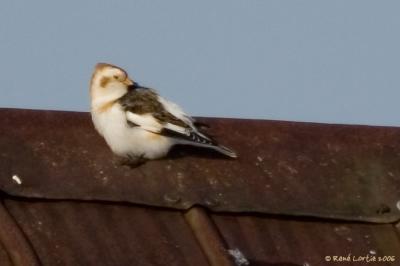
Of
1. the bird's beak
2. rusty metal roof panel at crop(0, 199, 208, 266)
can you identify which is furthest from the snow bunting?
rusty metal roof panel at crop(0, 199, 208, 266)

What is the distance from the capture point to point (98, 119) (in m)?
7.15

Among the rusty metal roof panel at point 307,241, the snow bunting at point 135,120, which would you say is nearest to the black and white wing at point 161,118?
the snow bunting at point 135,120

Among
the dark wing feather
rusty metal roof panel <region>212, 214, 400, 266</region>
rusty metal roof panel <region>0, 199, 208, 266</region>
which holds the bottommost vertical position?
rusty metal roof panel <region>0, 199, 208, 266</region>

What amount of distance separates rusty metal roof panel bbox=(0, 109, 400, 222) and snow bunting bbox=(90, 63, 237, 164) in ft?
0.23

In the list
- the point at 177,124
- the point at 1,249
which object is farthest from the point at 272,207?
the point at 1,249

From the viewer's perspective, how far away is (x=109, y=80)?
7.56m

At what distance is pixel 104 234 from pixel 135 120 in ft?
4.73

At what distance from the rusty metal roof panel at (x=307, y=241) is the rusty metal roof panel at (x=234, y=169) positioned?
58mm

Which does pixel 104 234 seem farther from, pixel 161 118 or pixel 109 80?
pixel 109 80

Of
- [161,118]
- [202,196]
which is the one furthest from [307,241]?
[161,118]

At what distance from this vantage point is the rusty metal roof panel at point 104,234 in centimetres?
575

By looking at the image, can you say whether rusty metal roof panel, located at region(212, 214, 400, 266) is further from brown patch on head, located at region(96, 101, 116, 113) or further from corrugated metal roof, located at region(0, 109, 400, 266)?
brown patch on head, located at region(96, 101, 116, 113)

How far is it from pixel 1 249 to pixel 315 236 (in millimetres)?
1551

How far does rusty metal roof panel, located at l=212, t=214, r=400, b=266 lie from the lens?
6098 millimetres
